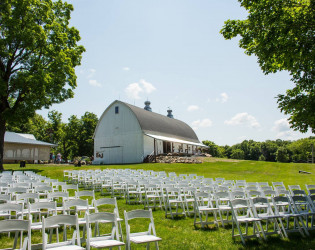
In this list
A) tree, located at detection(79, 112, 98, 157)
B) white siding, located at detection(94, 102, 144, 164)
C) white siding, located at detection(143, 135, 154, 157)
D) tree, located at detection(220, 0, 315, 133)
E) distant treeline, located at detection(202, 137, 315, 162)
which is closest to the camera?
tree, located at detection(220, 0, 315, 133)

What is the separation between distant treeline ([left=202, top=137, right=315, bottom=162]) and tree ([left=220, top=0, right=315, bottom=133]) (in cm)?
7810

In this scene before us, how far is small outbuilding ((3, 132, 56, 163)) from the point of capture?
3438 cm

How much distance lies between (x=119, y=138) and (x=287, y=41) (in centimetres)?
3157

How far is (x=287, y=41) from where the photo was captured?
25.6 ft

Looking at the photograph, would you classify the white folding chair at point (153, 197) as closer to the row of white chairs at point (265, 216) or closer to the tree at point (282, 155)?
the row of white chairs at point (265, 216)

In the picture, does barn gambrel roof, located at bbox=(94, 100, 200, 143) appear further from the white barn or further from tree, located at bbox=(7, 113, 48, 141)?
tree, located at bbox=(7, 113, 48, 141)

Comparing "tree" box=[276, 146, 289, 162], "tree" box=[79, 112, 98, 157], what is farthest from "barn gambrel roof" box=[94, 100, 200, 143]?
"tree" box=[276, 146, 289, 162]

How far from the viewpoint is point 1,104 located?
66.3 feet

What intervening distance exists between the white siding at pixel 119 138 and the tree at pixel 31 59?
581 inches

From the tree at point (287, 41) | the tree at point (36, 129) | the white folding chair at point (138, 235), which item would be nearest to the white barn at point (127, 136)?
the tree at point (36, 129)

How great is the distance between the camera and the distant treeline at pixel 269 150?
8975 centimetres

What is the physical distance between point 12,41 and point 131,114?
1949cm

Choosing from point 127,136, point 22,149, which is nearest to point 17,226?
point 127,136

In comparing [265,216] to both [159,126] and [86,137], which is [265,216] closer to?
[159,126]
